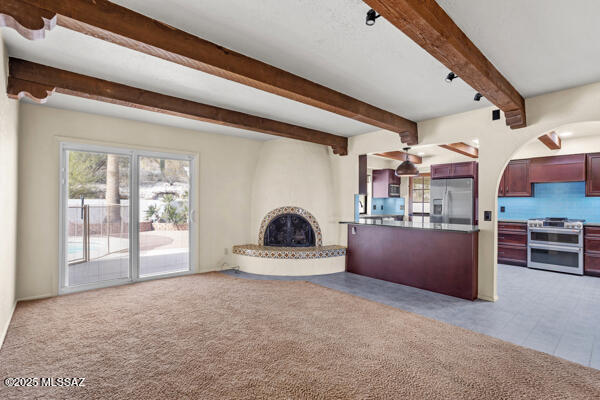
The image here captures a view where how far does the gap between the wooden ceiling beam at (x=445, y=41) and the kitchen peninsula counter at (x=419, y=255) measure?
1.77m

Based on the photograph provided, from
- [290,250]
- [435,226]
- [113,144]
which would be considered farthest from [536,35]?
[113,144]

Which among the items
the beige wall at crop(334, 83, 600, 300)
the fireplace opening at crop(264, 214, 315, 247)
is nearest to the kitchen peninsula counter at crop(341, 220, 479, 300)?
the beige wall at crop(334, 83, 600, 300)

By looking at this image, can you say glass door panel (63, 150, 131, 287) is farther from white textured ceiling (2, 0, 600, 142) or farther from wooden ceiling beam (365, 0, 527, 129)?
wooden ceiling beam (365, 0, 527, 129)

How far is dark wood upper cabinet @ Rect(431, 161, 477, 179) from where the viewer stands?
21.9 ft

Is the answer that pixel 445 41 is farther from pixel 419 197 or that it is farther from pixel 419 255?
pixel 419 197

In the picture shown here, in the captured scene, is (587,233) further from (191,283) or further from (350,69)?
(191,283)

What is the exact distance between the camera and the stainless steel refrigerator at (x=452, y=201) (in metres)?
6.29

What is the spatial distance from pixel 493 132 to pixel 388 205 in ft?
16.7

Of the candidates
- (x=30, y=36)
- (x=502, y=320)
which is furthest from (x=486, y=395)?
(x=30, y=36)

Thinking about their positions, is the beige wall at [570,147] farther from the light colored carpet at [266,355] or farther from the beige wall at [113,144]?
the beige wall at [113,144]

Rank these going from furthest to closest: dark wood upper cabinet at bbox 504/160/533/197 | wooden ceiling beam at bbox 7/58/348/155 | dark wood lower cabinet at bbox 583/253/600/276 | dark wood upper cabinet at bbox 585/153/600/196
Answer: dark wood upper cabinet at bbox 504/160/533/197
dark wood upper cabinet at bbox 585/153/600/196
dark wood lower cabinet at bbox 583/253/600/276
wooden ceiling beam at bbox 7/58/348/155

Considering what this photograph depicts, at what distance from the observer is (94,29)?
6.01 ft

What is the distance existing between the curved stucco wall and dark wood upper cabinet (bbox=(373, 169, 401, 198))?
3146 millimetres

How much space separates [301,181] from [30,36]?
4.02m
